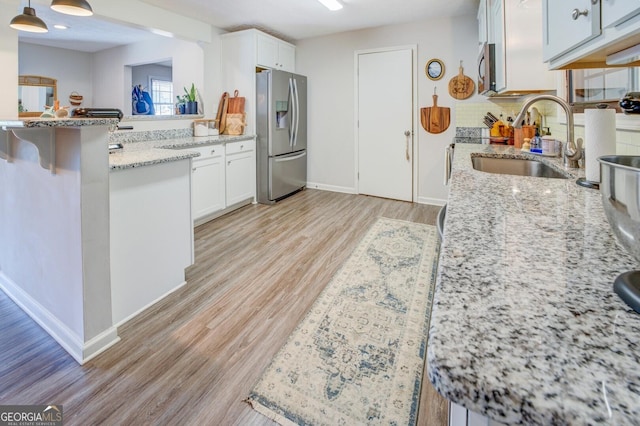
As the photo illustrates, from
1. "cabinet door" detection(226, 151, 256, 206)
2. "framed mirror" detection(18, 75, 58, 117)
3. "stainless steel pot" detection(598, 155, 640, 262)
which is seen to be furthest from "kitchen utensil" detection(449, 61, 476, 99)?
"framed mirror" detection(18, 75, 58, 117)

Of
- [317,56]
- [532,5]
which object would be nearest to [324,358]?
[532,5]

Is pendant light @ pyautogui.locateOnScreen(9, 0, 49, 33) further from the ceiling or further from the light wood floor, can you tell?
the light wood floor

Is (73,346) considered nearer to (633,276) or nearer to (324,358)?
(324,358)

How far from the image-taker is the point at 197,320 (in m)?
2.01

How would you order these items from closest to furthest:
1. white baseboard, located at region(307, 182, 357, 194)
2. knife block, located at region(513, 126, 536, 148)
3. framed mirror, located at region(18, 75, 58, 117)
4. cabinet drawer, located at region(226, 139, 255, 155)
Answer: knife block, located at region(513, 126, 536, 148) < cabinet drawer, located at region(226, 139, 255, 155) < white baseboard, located at region(307, 182, 357, 194) < framed mirror, located at region(18, 75, 58, 117)

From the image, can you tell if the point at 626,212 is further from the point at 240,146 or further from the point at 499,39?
the point at 240,146

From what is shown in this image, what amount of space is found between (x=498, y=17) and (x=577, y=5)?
2.13 m

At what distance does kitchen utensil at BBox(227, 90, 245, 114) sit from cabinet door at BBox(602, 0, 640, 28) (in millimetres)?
4264

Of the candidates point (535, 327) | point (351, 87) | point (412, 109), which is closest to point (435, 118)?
point (412, 109)

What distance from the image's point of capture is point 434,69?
4.43 meters

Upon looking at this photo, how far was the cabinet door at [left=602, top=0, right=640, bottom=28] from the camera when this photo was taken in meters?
0.66

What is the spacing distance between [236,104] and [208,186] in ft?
4.62

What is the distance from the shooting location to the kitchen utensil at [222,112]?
15.2 ft

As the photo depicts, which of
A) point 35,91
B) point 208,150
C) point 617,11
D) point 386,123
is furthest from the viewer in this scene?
point 35,91
